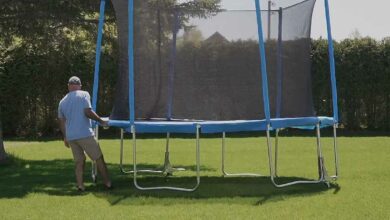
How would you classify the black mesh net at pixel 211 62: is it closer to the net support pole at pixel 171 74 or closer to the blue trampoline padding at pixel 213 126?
the net support pole at pixel 171 74

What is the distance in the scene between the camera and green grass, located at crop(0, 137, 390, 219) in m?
5.44

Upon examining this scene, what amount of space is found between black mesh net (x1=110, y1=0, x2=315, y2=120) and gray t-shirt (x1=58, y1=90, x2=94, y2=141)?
3.62ft

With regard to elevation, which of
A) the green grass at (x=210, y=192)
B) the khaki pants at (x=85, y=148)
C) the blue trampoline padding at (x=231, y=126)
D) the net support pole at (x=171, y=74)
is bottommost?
the green grass at (x=210, y=192)

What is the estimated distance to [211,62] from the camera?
8352 millimetres

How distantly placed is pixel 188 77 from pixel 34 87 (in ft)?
26.5

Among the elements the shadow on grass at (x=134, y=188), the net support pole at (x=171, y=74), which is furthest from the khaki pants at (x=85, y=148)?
the net support pole at (x=171, y=74)

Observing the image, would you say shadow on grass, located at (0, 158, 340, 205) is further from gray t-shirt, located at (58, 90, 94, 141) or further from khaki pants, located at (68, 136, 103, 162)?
gray t-shirt, located at (58, 90, 94, 141)

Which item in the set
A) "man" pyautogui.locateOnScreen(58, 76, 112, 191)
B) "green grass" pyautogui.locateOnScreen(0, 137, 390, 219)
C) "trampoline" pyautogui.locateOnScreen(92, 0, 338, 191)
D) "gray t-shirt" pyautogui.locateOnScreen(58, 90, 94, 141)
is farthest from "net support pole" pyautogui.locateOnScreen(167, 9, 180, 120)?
"gray t-shirt" pyautogui.locateOnScreen(58, 90, 94, 141)

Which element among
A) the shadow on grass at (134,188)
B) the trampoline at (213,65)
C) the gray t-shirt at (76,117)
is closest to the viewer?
the shadow on grass at (134,188)

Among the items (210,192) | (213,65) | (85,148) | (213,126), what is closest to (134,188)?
(85,148)

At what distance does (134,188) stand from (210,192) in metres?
0.90

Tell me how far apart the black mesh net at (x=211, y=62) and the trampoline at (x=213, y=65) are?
1cm

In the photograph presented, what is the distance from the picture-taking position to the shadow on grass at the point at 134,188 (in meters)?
6.34

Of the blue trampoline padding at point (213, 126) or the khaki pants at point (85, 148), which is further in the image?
the khaki pants at point (85, 148)
